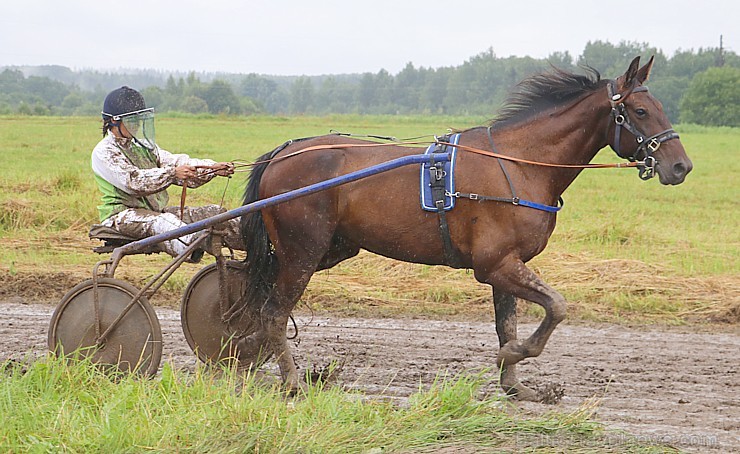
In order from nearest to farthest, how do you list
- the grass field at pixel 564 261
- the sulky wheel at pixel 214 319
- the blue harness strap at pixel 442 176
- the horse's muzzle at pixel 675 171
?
the horse's muzzle at pixel 675 171 < the blue harness strap at pixel 442 176 < the sulky wheel at pixel 214 319 < the grass field at pixel 564 261

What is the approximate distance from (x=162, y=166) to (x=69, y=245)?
466 centimetres

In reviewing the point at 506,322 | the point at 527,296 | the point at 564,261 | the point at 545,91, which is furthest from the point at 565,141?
the point at 564,261

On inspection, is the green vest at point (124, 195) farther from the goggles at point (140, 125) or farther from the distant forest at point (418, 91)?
the distant forest at point (418, 91)

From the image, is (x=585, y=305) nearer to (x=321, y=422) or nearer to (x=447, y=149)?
Answer: (x=447, y=149)

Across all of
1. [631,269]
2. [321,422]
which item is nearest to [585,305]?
[631,269]

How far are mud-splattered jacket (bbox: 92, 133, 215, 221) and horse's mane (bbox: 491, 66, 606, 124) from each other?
7.06 ft

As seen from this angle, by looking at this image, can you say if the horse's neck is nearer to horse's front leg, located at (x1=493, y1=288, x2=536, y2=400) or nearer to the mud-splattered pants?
horse's front leg, located at (x1=493, y1=288, x2=536, y2=400)

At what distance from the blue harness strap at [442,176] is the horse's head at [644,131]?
3.46 ft

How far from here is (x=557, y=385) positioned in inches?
232

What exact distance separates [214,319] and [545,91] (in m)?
2.86

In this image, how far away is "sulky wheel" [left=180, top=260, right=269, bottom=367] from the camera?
21.0ft

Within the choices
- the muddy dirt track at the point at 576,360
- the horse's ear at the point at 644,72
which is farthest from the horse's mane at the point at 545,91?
the muddy dirt track at the point at 576,360

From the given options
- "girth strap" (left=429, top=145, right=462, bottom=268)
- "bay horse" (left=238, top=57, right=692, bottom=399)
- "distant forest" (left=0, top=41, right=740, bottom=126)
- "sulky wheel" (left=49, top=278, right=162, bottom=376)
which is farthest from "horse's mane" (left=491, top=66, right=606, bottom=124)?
"distant forest" (left=0, top=41, right=740, bottom=126)

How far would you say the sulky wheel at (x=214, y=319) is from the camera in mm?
6410
